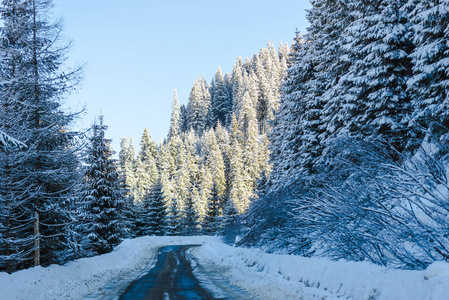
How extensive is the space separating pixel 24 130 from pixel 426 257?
41.9ft

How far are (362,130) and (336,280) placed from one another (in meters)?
9.11

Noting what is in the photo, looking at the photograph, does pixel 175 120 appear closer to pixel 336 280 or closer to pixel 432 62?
pixel 432 62

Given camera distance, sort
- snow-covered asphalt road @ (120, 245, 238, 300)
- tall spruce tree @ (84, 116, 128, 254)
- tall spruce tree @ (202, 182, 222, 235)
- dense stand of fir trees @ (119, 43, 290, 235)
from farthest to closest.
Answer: tall spruce tree @ (202, 182, 222, 235) → dense stand of fir trees @ (119, 43, 290, 235) → tall spruce tree @ (84, 116, 128, 254) → snow-covered asphalt road @ (120, 245, 238, 300)

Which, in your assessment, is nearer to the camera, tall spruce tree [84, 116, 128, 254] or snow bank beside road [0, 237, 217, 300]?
snow bank beside road [0, 237, 217, 300]

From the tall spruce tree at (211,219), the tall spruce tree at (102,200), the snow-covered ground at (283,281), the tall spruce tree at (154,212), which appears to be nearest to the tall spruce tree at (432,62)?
the snow-covered ground at (283,281)

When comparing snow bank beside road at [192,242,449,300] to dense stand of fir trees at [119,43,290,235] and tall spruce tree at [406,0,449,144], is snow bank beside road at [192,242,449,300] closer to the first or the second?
tall spruce tree at [406,0,449,144]

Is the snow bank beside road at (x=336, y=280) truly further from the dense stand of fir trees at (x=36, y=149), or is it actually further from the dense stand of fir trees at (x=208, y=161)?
the dense stand of fir trees at (x=208, y=161)

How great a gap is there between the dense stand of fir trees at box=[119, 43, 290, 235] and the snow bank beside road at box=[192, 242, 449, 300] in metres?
15.6

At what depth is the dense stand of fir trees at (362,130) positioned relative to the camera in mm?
8297

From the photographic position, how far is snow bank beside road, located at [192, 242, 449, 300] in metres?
4.89

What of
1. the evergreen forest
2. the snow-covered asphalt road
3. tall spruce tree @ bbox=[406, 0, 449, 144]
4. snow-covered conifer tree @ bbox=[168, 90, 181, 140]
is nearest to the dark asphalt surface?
the snow-covered asphalt road

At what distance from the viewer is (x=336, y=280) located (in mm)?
7574

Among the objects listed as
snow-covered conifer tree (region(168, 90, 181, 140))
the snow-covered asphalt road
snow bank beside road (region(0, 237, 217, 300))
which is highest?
snow-covered conifer tree (region(168, 90, 181, 140))

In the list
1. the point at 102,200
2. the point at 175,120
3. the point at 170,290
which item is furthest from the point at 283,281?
the point at 175,120
